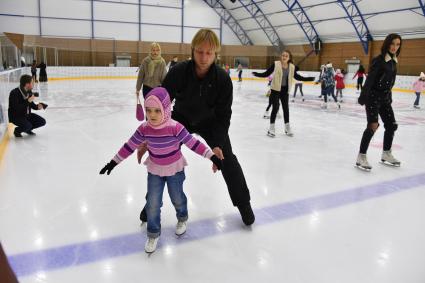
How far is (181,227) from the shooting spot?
2.36 m

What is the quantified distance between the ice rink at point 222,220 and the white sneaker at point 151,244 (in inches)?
1.5

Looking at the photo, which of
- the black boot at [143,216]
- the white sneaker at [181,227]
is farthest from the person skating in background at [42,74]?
the white sneaker at [181,227]

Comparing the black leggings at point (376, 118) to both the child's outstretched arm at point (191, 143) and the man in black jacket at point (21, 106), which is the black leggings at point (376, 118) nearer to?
the child's outstretched arm at point (191, 143)

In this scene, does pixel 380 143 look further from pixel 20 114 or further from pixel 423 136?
pixel 20 114

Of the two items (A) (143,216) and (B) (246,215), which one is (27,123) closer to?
(A) (143,216)

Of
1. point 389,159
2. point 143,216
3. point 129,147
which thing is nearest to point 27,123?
point 143,216


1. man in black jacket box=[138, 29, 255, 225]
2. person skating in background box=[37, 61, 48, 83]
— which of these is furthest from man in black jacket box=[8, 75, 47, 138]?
person skating in background box=[37, 61, 48, 83]

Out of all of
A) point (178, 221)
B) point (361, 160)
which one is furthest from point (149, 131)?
point (361, 160)

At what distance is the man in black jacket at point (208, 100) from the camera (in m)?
2.13

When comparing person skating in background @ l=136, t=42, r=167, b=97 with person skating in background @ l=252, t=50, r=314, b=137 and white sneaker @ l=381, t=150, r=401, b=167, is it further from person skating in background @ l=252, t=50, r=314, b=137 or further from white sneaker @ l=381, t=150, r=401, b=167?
white sneaker @ l=381, t=150, r=401, b=167

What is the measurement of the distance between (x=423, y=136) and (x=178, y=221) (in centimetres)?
513

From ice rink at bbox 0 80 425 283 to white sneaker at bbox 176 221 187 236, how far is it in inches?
1.8

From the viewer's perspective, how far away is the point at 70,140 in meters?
5.04

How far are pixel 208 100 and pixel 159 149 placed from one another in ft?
1.60
